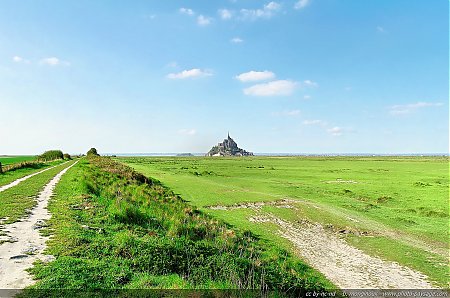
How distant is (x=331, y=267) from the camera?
11578 mm

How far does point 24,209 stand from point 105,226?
14.8 feet

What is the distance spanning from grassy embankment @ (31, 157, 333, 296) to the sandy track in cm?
87

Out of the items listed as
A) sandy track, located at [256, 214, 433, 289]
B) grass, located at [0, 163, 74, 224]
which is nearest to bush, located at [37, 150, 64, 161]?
grass, located at [0, 163, 74, 224]

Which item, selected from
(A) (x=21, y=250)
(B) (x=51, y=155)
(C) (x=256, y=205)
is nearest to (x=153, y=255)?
(A) (x=21, y=250)

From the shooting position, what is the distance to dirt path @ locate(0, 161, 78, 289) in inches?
257

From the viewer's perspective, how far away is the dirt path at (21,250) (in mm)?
6523

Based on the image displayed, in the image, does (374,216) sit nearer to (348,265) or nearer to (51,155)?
(348,265)

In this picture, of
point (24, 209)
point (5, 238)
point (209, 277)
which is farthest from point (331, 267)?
point (24, 209)

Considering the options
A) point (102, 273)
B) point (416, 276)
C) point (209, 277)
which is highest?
point (102, 273)

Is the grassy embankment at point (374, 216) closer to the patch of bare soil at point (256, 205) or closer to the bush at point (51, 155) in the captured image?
the patch of bare soil at point (256, 205)

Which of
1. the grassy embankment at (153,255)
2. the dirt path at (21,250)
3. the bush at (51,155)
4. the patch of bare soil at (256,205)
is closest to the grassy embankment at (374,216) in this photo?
the patch of bare soil at (256,205)

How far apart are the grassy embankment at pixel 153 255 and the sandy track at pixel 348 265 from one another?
87 cm

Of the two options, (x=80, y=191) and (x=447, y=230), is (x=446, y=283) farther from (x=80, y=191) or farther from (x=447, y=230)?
(x=80, y=191)

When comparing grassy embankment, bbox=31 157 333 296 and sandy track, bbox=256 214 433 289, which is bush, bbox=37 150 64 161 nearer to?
grassy embankment, bbox=31 157 333 296
